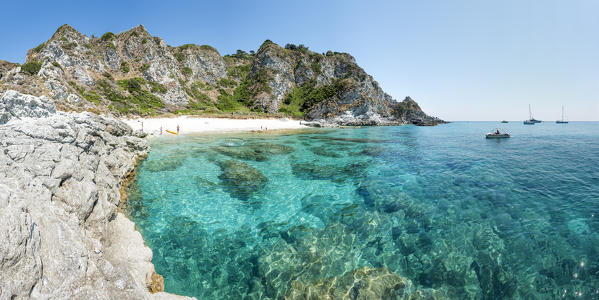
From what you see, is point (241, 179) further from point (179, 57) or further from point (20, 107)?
point (179, 57)

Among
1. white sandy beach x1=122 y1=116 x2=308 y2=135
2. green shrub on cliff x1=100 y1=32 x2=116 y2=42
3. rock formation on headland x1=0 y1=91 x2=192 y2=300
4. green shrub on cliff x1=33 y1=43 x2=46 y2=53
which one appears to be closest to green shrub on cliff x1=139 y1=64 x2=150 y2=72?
green shrub on cliff x1=100 y1=32 x2=116 y2=42

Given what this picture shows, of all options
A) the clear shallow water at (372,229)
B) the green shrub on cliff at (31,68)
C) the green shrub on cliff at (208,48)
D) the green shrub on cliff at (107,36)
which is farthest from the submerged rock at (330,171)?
the green shrub on cliff at (208,48)

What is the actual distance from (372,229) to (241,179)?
8966 millimetres

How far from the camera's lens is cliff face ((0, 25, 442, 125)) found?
2067 inches

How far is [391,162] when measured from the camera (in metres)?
20.2

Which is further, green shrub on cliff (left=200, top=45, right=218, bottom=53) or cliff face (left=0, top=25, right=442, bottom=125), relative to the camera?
green shrub on cliff (left=200, top=45, right=218, bottom=53)

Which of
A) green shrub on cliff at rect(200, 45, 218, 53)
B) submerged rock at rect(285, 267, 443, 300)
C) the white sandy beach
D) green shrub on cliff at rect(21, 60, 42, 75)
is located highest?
green shrub on cliff at rect(200, 45, 218, 53)

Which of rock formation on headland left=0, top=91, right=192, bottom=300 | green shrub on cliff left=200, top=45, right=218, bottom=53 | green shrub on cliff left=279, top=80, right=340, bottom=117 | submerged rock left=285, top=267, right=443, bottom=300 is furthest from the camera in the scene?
green shrub on cliff left=200, top=45, right=218, bottom=53

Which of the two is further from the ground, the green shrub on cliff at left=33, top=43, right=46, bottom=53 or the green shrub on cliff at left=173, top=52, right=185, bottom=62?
the green shrub on cliff at left=173, top=52, right=185, bottom=62

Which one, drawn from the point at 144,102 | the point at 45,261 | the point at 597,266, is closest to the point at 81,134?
the point at 45,261

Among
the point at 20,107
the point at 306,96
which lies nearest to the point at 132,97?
the point at 20,107

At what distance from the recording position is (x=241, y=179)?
1428 cm

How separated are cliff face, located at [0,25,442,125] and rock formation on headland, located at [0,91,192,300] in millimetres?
42022

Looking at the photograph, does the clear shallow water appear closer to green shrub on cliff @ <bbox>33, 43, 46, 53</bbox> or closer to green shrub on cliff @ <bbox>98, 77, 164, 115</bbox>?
green shrub on cliff @ <bbox>98, 77, 164, 115</bbox>
